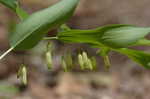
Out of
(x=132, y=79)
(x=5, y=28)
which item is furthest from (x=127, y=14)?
(x=5, y=28)

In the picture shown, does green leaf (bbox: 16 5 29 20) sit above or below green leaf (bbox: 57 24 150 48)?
above

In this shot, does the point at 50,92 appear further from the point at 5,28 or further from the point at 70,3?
the point at 70,3

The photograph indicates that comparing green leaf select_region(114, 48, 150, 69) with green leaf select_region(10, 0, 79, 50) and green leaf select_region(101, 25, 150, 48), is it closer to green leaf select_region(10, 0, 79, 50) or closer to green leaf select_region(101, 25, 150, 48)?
green leaf select_region(101, 25, 150, 48)

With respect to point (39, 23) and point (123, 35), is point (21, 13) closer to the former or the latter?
point (39, 23)

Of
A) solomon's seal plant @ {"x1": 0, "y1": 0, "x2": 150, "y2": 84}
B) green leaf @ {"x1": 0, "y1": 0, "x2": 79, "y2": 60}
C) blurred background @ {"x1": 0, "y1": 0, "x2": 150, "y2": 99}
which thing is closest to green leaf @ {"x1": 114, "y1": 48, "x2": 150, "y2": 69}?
solomon's seal plant @ {"x1": 0, "y1": 0, "x2": 150, "y2": 84}

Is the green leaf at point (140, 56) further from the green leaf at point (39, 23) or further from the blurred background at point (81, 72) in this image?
the blurred background at point (81, 72)

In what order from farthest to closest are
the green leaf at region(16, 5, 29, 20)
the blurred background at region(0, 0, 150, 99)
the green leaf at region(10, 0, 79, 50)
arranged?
the blurred background at region(0, 0, 150, 99) → the green leaf at region(16, 5, 29, 20) → the green leaf at region(10, 0, 79, 50)
